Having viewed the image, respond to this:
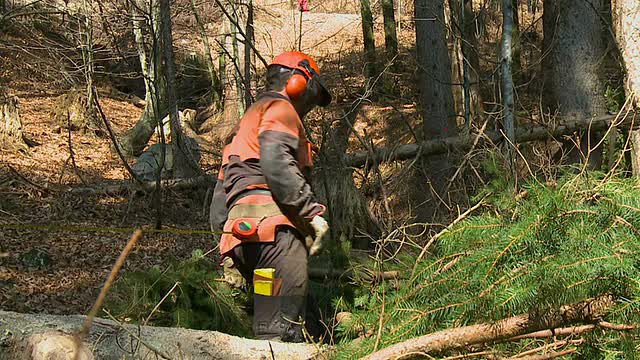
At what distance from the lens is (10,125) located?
1339 centimetres

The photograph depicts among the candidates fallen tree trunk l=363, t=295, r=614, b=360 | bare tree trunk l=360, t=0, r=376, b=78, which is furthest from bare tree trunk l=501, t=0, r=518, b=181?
bare tree trunk l=360, t=0, r=376, b=78

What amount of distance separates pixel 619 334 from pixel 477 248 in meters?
0.77

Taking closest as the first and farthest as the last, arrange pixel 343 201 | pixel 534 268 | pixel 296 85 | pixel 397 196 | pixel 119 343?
pixel 534 268, pixel 119 343, pixel 296 85, pixel 343 201, pixel 397 196

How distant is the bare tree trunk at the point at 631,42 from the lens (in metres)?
6.80

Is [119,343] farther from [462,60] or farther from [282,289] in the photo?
[462,60]

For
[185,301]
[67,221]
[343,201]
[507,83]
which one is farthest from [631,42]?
[67,221]

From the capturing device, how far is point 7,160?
1256 centimetres

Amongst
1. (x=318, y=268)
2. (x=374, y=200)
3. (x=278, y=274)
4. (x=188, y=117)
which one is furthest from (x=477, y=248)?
(x=188, y=117)

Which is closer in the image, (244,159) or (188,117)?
(244,159)

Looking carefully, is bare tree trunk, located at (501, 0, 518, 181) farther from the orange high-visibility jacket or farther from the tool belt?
the tool belt

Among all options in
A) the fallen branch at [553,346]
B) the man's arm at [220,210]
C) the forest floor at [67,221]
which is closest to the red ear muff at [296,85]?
the man's arm at [220,210]

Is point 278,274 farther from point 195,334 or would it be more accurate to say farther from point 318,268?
point 318,268

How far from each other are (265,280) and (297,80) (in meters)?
1.29

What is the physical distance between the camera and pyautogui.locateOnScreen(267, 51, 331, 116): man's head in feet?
16.6
